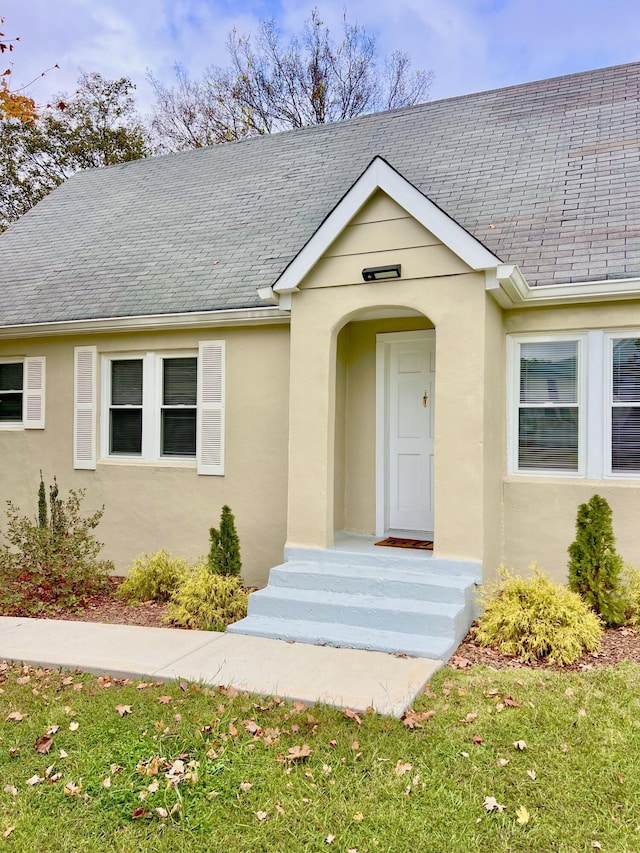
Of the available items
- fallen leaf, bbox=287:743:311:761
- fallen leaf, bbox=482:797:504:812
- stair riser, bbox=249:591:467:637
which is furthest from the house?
fallen leaf, bbox=482:797:504:812

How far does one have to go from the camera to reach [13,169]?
22.2 meters

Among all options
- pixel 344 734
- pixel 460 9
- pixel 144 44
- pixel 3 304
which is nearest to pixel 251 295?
pixel 3 304

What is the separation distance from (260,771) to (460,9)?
1939 cm

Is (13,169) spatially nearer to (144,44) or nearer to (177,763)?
(144,44)

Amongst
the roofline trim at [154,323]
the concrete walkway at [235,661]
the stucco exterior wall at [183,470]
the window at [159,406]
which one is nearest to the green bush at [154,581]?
the stucco exterior wall at [183,470]

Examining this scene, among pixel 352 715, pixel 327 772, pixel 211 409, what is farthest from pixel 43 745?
pixel 211 409

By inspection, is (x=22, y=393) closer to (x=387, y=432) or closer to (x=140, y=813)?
(x=387, y=432)

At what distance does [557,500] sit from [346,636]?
2838 millimetres

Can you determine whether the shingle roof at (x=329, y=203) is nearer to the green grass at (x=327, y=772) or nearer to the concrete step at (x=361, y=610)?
the concrete step at (x=361, y=610)

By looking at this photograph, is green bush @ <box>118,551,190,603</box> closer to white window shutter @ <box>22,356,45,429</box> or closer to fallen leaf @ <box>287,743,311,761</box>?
white window shutter @ <box>22,356,45,429</box>

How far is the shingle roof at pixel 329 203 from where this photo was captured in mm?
7512

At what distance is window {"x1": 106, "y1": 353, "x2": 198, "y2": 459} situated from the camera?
8.53 m

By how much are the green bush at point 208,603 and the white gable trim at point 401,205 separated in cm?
329

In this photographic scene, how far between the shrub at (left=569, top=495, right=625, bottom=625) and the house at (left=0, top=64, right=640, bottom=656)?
0.58m
